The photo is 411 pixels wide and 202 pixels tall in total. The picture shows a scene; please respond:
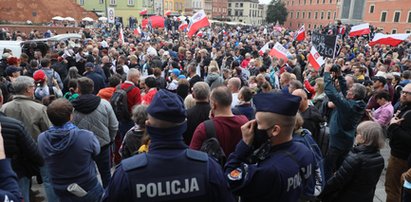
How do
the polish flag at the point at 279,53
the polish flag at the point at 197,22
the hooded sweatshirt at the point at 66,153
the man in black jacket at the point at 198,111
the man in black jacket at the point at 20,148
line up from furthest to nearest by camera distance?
the polish flag at the point at 197,22, the polish flag at the point at 279,53, the man in black jacket at the point at 198,111, the hooded sweatshirt at the point at 66,153, the man in black jacket at the point at 20,148

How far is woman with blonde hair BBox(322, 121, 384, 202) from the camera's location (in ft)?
10.6

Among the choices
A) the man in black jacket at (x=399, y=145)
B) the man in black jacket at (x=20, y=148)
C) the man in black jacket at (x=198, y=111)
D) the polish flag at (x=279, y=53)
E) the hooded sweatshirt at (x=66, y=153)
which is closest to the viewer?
the man in black jacket at (x=20, y=148)

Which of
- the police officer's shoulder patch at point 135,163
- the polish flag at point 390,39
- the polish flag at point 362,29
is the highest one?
the polish flag at point 362,29

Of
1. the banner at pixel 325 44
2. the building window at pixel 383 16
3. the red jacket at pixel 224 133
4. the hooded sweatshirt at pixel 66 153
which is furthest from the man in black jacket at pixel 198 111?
the building window at pixel 383 16

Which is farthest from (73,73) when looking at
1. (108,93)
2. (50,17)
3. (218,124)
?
(50,17)

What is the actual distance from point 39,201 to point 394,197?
5264 millimetres

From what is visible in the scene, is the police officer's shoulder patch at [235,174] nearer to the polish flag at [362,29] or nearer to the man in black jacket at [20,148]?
the man in black jacket at [20,148]

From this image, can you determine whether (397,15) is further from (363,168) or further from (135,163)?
→ (135,163)

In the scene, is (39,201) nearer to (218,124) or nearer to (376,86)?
(218,124)

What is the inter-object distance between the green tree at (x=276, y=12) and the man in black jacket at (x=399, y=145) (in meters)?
86.9

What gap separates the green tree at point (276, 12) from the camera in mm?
87188

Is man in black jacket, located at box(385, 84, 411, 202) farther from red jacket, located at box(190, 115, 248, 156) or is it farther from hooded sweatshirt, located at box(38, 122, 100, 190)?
hooded sweatshirt, located at box(38, 122, 100, 190)

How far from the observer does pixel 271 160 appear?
2229mm

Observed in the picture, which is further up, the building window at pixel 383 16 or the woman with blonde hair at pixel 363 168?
the building window at pixel 383 16
